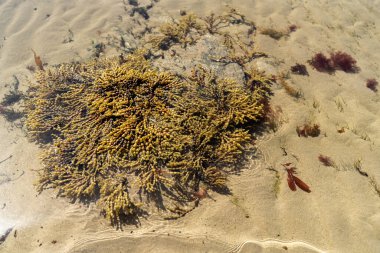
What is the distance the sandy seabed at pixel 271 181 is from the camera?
173 inches

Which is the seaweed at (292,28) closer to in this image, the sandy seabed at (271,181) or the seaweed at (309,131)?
the sandy seabed at (271,181)

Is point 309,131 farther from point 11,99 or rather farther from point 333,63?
point 11,99

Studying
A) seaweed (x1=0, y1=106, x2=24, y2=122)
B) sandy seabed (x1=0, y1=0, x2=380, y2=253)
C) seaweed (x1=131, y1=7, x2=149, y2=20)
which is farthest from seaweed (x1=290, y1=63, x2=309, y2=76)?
seaweed (x1=0, y1=106, x2=24, y2=122)

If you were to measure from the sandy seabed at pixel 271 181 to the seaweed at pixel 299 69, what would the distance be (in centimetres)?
13

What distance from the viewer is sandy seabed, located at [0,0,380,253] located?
4.39 meters

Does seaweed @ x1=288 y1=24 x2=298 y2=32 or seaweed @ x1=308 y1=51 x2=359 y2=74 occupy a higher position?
seaweed @ x1=288 y1=24 x2=298 y2=32

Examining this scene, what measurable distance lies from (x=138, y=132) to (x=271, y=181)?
2.29 m

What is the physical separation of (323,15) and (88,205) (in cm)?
767

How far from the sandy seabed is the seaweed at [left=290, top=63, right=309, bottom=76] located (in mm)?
131

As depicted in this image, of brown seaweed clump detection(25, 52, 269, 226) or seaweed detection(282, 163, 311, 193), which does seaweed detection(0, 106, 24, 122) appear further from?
seaweed detection(282, 163, 311, 193)

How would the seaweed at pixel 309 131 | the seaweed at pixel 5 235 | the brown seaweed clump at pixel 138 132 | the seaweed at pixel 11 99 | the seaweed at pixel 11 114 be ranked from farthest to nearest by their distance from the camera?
the seaweed at pixel 11 99 < the seaweed at pixel 11 114 < the seaweed at pixel 309 131 < the brown seaweed clump at pixel 138 132 < the seaweed at pixel 5 235

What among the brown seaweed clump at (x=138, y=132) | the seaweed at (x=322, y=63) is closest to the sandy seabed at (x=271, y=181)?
the seaweed at (x=322, y=63)

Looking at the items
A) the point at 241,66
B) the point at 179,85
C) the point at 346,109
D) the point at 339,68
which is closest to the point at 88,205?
the point at 179,85

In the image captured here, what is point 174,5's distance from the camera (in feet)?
28.1
